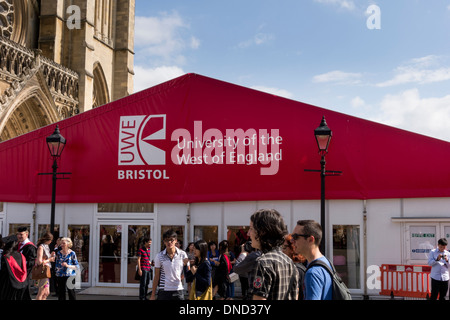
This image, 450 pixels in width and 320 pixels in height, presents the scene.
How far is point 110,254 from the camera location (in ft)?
53.5

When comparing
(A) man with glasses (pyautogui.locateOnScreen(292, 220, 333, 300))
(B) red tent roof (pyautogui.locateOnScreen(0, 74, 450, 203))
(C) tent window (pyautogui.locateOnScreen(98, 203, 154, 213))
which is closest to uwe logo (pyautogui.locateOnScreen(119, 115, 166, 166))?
(B) red tent roof (pyautogui.locateOnScreen(0, 74, 450, 203))

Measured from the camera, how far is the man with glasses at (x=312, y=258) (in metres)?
4.05

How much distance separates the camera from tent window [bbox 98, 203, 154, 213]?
16.2 m

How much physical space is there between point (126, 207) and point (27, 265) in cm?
538

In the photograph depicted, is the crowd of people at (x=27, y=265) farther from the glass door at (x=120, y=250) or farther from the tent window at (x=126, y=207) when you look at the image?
the tent window at (x=126, y=207)

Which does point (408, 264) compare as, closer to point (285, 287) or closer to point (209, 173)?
point (209, 173)

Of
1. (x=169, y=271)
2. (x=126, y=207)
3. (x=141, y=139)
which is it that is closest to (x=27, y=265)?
(x=169, y=271)

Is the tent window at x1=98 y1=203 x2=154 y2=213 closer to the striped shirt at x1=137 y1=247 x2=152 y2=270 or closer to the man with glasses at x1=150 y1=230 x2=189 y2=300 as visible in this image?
the striped shirt at x1=137 y1=247 x2=152 y2=270

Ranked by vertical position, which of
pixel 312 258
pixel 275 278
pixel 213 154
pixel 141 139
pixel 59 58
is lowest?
pixel 275 278

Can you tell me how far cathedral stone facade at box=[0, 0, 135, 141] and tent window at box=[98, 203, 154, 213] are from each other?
12.0 metres

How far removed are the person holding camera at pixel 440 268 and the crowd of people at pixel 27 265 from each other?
7964mm

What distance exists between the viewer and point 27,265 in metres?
11.1

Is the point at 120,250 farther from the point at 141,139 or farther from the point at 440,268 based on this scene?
the point at 440,268

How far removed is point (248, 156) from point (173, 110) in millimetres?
2704
